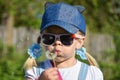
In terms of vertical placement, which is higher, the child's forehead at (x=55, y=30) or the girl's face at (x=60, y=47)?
the child's forehead at (x=55, y=30)

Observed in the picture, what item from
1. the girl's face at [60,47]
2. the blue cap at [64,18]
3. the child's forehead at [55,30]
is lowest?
the girl's face at [60,47]

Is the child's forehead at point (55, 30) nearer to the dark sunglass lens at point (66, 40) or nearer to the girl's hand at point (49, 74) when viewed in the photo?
the dark sunglass lens at point (66, 40)

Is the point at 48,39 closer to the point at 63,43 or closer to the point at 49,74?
the point at 63,43

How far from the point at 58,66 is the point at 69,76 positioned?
110 millimetres

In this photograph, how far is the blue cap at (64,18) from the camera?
4090 mm

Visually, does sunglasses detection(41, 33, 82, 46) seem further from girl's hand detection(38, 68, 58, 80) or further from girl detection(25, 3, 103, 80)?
girl's hand detection(38, 68, 58, 80)

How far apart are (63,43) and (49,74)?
32 cm

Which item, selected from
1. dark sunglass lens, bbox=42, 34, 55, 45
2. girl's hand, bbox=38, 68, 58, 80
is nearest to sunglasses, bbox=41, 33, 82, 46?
dark sunglass lens, bbox=42, 34, 55, 45

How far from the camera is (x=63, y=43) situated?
4059mm

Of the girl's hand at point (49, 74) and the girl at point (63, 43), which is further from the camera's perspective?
the girl at point (63, 43)

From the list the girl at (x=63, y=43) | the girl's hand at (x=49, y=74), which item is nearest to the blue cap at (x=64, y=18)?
the girl at (x=63, y=43)

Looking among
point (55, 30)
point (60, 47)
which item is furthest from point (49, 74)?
point (55, 30)

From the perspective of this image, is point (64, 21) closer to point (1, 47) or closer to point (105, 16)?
point (105, 16)

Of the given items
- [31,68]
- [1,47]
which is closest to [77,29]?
[31,68]
